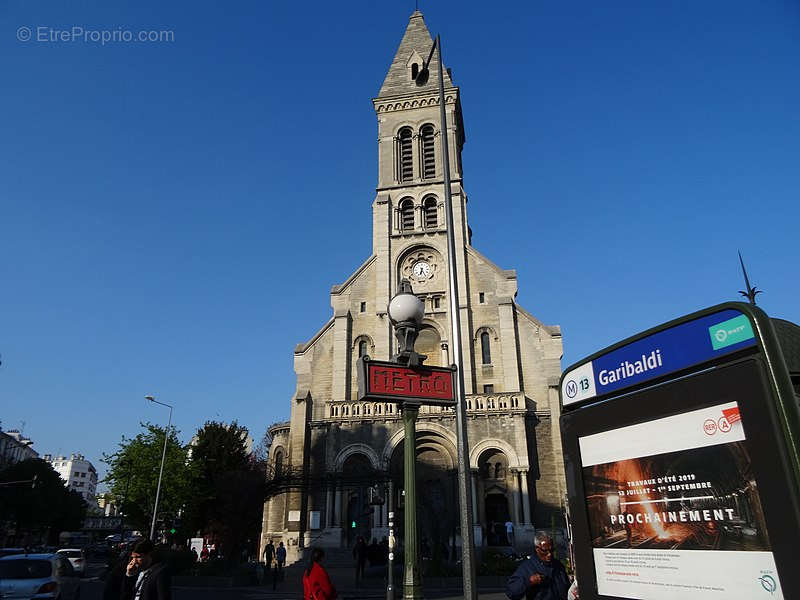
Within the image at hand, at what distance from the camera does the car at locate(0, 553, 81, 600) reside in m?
10.2

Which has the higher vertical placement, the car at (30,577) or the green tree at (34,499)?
the green tree at (34,499)

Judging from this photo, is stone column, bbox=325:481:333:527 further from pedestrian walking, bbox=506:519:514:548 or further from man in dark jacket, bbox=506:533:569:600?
man in dark jacket, bbox=506:533:569:600

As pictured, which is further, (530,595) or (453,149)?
(453,149)

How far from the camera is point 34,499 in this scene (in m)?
48.3

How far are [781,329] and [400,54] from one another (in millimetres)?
43368

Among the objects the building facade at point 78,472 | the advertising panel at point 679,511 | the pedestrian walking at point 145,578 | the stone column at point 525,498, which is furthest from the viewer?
the building facade at point 78,472

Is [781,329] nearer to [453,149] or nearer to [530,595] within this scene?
[530,595]

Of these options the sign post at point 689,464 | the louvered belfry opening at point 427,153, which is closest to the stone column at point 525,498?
the louvered belfry opening at point 427,153

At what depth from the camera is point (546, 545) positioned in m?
5.11

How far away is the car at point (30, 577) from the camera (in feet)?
33.6

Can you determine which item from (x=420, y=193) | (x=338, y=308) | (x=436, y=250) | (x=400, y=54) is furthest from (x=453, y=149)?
(x=338, y=308)

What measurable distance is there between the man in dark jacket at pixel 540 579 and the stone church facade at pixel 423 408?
1668 centimetres

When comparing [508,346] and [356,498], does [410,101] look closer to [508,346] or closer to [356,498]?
[508,346]

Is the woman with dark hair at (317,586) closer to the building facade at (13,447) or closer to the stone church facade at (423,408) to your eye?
the stone church facade at (423,408)
